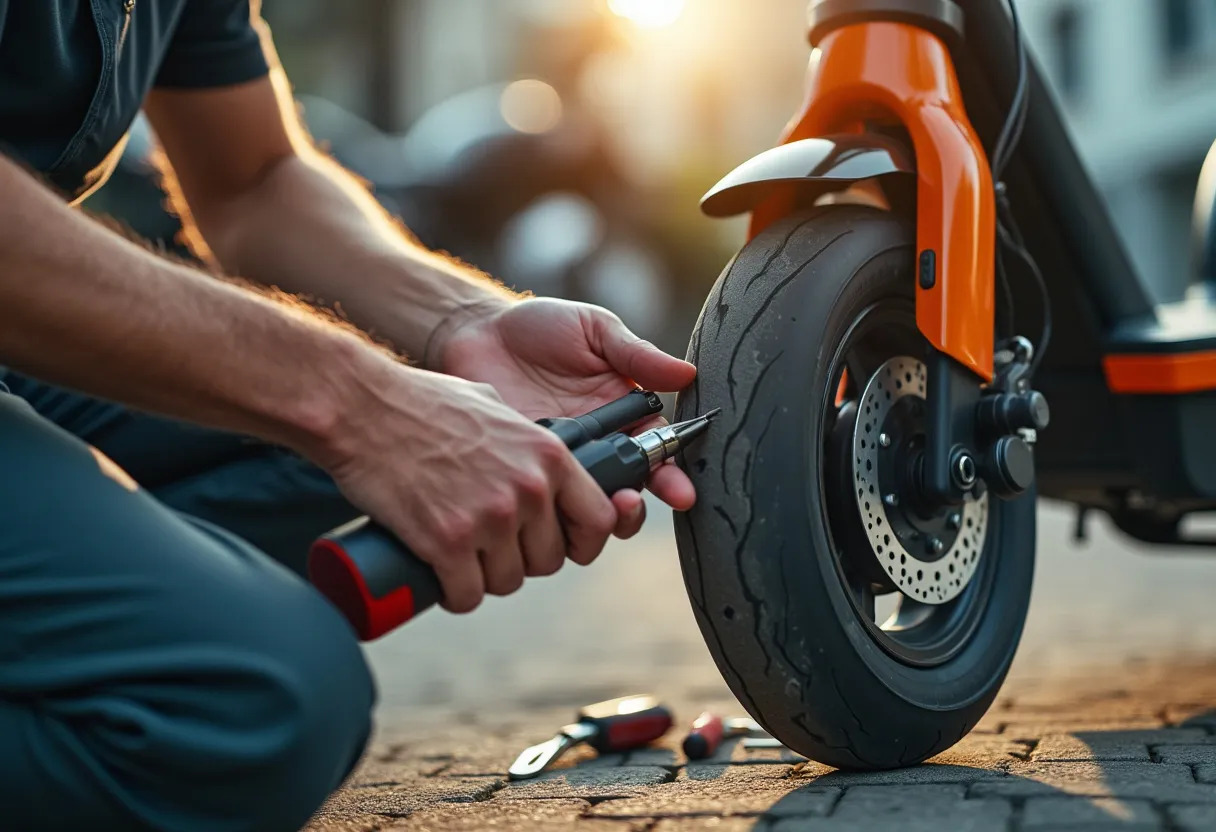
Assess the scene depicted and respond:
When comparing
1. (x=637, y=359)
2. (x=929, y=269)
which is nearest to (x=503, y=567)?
(x=637, y=359)

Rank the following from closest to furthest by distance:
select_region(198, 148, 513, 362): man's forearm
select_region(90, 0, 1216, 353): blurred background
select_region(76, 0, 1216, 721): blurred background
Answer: select_region(198, 148, 513, 362): man's forearm < select_region(76, 0, 1216, 721): blurred background < select_region(90, 0, 1216, 353): blurred background

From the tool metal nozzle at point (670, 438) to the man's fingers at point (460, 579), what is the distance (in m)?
0.24

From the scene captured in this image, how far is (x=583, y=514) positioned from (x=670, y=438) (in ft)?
0.58

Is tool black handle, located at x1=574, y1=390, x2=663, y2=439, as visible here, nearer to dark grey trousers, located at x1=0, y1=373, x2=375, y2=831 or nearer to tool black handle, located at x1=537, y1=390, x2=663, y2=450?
tool black handle, located at x1=537, y1=390, x2=663, y2=450

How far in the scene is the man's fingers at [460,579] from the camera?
1336 mm

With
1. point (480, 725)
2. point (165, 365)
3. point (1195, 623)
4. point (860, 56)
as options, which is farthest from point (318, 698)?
point (1195, 623)

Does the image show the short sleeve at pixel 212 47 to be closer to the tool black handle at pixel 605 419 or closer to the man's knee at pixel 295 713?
the tool black handle at pixel 605 419

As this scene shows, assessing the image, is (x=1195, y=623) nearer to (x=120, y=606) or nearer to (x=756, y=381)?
(x=756, y=381)

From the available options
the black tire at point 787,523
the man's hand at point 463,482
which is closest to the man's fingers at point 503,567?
the man's hand at point 463,482

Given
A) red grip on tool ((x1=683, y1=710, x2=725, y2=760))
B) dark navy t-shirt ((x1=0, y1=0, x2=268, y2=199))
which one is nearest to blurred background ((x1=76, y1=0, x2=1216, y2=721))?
dark navy t-shirt ((x1=0, y1=0, x2=268, y2=199))

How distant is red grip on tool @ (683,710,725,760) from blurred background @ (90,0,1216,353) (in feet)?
18.8

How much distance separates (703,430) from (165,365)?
23.3 inches

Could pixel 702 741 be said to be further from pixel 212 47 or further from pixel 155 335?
pixel 212 47

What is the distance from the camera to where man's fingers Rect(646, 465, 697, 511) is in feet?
4.95
